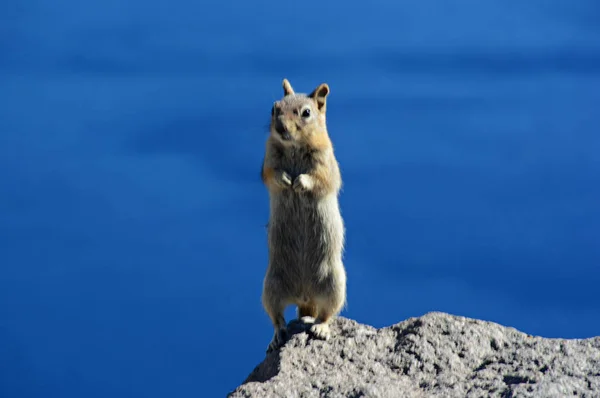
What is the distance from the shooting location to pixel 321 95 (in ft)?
22.2

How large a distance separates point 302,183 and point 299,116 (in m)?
0.49

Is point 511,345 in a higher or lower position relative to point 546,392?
higher

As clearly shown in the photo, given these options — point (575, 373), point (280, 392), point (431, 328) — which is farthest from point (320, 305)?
point (575, 373)

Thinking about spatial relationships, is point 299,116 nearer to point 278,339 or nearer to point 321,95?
point 321,95

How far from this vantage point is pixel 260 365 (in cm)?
637

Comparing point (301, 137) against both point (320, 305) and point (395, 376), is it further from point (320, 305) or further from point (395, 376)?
point (395, 376)

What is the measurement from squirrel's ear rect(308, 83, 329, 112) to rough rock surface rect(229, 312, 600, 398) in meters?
1.63

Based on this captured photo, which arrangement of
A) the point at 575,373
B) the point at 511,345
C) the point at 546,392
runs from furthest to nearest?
the point at 511,345 → the point at 575,373 → the point at 546,392

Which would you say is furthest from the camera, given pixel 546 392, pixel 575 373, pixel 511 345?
pixel 511 345

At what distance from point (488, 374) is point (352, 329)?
4.24 ft

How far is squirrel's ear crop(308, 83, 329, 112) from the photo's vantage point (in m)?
6.75

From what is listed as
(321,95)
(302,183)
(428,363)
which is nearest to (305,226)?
(302,183)

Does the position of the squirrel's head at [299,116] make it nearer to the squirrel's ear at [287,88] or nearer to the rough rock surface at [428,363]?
the squirrel's ear at [287,88]

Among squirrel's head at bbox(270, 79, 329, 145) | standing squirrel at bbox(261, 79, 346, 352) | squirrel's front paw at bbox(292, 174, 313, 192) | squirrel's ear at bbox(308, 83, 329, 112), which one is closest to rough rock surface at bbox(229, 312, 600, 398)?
standing squirrel at bbox(261, 79, 346, 352)
